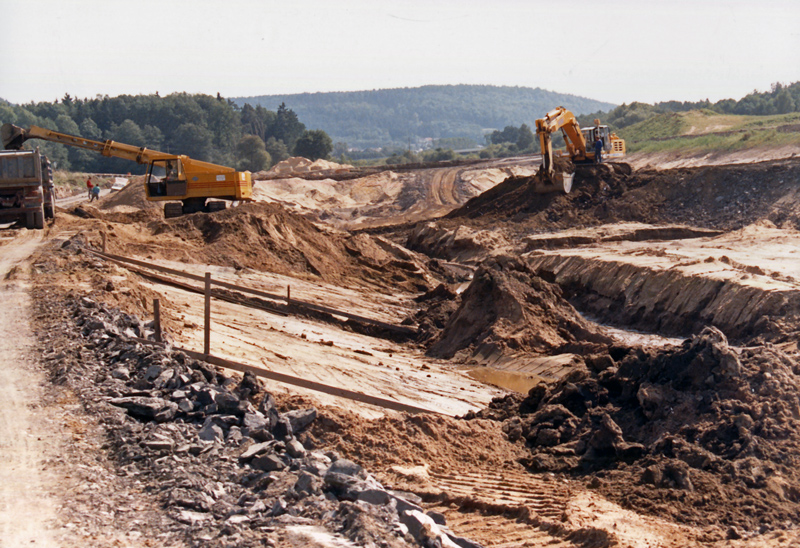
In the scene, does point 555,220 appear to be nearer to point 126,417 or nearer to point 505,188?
point 505,188

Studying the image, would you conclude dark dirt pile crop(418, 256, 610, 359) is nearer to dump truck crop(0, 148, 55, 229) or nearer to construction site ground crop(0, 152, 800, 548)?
construction site ground crop(0, 152, 800, 548)

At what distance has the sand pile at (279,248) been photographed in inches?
851

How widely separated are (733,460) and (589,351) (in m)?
6.92

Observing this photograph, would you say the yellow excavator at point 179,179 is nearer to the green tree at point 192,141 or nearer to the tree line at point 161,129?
the tree line at point 161,129

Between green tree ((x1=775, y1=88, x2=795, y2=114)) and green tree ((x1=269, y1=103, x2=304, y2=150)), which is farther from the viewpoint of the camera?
green tree ((x1=269, y1=103, x2=304, y2=150))

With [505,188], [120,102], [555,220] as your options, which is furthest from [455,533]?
[120,102]

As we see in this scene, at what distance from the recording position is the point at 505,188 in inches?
1364

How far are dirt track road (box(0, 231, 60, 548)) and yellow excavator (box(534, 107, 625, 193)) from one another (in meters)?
22.5

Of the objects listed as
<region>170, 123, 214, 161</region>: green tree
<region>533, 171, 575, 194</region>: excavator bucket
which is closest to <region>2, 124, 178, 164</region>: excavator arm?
<region>533, 171, 575, 194</region>: excavator bucket

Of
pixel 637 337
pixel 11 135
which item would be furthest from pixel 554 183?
pixel 11 135

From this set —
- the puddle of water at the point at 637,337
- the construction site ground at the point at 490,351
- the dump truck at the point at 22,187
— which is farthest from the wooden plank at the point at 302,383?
the dump truck at the point at 22,187

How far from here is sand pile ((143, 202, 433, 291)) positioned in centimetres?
2162

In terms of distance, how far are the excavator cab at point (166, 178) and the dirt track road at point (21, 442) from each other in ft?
44.7

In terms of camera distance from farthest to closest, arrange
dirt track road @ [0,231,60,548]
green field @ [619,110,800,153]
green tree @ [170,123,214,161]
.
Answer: green tree @ [170,123,214,161] → green field @ [619,110,800,153] → dirt track road @ [0,231,60,548]
